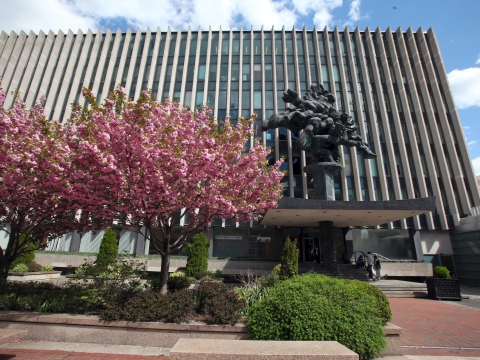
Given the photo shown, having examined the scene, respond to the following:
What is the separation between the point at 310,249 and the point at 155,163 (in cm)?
2212

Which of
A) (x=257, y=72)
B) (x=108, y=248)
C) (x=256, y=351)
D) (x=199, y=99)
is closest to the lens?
(x=256, y=351)

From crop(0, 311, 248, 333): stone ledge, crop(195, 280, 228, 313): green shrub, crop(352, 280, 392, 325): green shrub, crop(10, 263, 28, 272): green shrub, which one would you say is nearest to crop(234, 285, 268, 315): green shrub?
crop(195, 280, 228, 313): green shrub

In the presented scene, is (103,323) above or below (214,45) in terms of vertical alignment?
below

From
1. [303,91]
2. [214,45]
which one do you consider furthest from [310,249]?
[214,45]

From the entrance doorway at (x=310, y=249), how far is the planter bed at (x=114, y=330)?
1997cm

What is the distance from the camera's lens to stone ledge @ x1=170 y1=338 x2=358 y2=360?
3574mm

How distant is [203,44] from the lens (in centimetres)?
3422

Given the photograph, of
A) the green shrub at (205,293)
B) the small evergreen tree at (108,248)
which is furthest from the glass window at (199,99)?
the green shrub at (205,293)

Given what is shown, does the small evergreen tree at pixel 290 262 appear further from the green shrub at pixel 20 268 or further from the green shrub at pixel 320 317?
the green shrub at pixel 20 268

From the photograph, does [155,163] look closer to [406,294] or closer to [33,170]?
[33,170]

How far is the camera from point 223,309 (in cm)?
662

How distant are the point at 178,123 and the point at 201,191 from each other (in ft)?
7.40

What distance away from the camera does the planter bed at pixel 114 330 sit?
632cm

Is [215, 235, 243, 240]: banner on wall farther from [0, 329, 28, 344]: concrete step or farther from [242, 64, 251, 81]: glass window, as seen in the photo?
[0, 329, 28, 344]: concrete step
